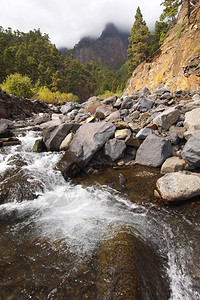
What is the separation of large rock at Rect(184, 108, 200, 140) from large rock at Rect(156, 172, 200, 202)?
2.34 metres

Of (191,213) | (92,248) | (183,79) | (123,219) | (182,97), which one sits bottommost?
(191,213)

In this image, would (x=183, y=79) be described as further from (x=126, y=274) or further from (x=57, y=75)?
(x=57, y=75)

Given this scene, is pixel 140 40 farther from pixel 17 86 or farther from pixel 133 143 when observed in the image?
pixel 133 143

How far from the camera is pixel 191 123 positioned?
5977mm

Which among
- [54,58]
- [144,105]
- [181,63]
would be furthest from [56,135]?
[54,58]

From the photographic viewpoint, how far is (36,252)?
2.59 metres

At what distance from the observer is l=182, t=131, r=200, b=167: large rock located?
459 centimetres

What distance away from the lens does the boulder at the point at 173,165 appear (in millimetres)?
4945

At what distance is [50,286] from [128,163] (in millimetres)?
4530

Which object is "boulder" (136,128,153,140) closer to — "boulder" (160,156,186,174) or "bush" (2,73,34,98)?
"boulder" (160,156,186,174)

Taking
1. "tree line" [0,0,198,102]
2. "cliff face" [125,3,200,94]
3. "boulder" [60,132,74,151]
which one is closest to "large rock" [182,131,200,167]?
"boulder" [60,132,74,151]

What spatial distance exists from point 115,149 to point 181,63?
13.9m

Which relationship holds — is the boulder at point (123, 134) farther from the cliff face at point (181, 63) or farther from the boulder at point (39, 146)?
the cliff face at point (181, 63)

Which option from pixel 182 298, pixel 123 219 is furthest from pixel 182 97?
pixel 182 298
